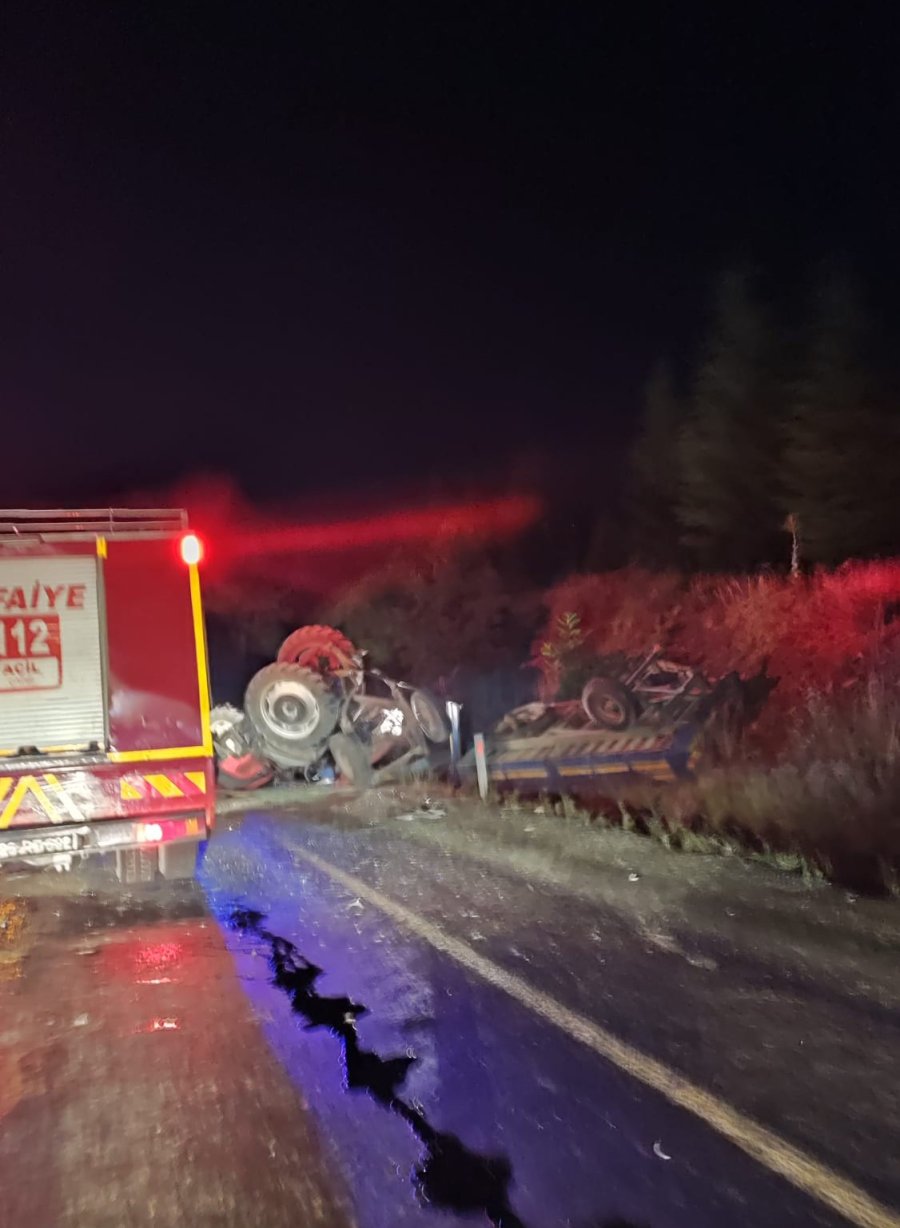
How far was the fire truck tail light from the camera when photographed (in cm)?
851

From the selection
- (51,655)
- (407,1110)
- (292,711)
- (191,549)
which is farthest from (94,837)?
(292,711)

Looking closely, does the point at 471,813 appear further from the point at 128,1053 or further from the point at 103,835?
the point at 128,1053

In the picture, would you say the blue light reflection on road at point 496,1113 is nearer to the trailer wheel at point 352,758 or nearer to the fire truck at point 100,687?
the fire truck at point 100,687

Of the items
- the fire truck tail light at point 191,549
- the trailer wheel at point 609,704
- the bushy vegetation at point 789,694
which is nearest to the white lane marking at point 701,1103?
the bushy vegetation at point 789,694

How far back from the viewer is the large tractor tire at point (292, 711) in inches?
593

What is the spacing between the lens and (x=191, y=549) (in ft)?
27.9

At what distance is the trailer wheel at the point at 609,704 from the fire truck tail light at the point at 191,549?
6895 millimetres

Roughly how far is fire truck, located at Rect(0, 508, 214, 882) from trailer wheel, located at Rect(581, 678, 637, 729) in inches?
261

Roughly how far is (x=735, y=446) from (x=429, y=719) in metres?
11.9

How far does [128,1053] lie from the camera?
5.38m

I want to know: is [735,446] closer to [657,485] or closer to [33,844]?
[657,485]

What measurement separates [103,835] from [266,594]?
1981 cm

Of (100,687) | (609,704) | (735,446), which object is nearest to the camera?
(100,687)

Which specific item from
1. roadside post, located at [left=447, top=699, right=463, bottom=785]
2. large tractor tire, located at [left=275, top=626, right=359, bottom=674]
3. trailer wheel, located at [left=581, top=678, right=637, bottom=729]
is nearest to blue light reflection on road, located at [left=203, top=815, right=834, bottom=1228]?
trailer wheel, located at [left=581, top=678, right=637, bottom=729]
